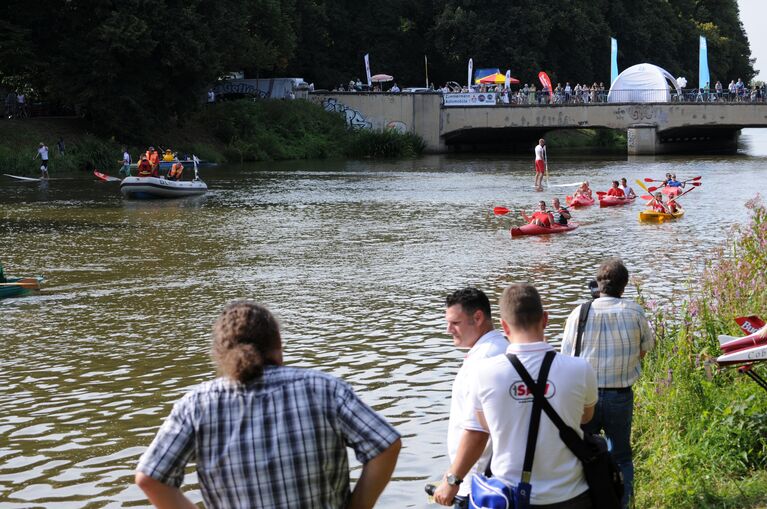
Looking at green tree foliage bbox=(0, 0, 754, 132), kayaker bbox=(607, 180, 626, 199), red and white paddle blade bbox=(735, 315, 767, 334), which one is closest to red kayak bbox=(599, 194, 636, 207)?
kayaker bbox=(607, 180, 626, 199)

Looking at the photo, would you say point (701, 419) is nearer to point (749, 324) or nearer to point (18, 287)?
point (749, 324)

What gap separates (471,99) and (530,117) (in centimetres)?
393

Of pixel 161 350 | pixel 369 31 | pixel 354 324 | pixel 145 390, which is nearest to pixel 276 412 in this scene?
pixel 145 390

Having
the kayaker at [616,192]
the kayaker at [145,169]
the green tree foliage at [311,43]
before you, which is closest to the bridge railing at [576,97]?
the green tree foliage at [311,43]

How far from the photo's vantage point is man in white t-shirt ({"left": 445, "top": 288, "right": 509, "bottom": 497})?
5355 millimetres

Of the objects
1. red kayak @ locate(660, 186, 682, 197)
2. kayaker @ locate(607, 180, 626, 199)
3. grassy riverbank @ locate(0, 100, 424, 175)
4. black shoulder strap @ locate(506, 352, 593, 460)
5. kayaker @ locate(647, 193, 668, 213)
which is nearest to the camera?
black shoulder strap @ locate(506, 352, 593, 460)

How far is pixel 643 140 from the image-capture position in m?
64.3

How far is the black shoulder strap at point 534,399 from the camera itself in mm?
4898

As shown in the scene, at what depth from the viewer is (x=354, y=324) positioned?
15430mm

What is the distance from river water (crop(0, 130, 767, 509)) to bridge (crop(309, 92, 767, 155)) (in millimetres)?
22929

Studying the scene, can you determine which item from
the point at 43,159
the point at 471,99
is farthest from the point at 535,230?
the point at 471,99

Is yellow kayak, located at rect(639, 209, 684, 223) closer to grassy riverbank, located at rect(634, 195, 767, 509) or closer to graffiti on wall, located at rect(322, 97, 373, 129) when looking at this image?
grassy riverbank, located at rect(634, 195, 767, 509)

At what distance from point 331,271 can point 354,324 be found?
17.0 feet

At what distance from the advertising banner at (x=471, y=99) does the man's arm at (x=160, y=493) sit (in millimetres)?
64049
